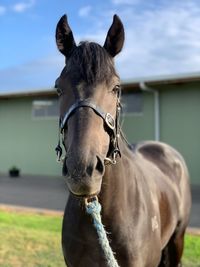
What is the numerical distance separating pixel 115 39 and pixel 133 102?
→ 43.4 feet

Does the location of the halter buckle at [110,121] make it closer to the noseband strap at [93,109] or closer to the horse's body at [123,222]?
the noseband strap at [93,109]

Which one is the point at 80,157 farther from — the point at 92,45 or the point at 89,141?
the point at 92,45

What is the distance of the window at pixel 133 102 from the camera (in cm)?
1546

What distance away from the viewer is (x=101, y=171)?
200 centimetres

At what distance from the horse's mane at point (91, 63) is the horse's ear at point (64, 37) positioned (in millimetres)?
159

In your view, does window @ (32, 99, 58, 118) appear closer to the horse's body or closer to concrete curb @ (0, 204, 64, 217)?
concrete curb @ (0, 204, 64, 217)

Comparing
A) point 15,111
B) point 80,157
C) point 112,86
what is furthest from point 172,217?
point 15,111

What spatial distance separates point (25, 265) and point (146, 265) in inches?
118

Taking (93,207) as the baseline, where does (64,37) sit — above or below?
above

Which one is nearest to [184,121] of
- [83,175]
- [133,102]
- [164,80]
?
[164,80]

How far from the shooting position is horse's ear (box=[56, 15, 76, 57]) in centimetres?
251

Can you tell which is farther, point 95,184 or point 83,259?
point 83,259

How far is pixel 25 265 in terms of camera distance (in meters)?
5.59

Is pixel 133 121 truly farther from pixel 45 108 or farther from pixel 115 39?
pixel 115 39
